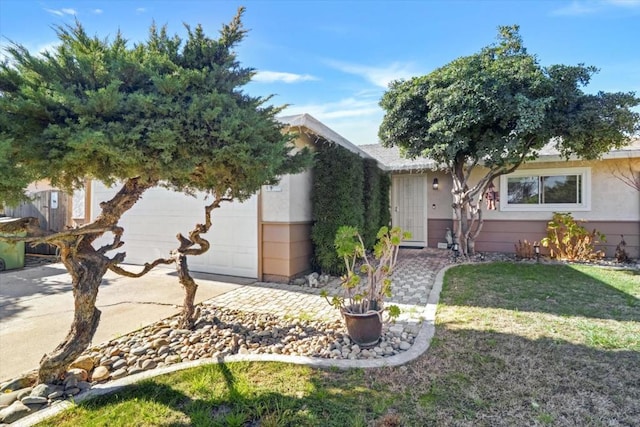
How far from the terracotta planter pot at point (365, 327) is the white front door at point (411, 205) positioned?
846 cm

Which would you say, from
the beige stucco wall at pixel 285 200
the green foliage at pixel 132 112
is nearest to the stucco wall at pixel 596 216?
the beige stucco wall at pixel 285 200

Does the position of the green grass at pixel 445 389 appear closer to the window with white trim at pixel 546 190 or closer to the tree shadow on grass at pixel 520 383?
the tree shadow on grass at pixel 520 383

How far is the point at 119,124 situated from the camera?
232 cm

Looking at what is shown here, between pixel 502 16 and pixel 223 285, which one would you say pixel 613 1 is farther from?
pixel 223 285

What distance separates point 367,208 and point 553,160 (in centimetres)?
576

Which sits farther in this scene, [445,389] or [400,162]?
[400,162]

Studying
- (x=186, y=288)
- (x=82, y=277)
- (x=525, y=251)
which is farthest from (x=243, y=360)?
(x=525, y=251)

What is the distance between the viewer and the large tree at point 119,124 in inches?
86.1

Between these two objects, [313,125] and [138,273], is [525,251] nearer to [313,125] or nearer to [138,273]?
[313,125]

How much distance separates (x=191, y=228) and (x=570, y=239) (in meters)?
10.5

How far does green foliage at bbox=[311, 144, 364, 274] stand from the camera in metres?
6.99

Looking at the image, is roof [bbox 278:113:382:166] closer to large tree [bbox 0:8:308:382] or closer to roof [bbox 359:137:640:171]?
large tree [bbox 0:8:308:382]

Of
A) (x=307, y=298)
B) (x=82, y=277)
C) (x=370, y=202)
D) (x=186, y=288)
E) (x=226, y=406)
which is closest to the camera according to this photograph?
(x=226, y=406)

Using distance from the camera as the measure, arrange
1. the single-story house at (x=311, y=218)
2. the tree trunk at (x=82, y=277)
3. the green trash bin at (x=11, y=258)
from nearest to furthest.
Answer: the tree trunk at (x=82, y=277) < the single-story house at (x=311, y=218) < the green trash bin at (x=11, y=258)
